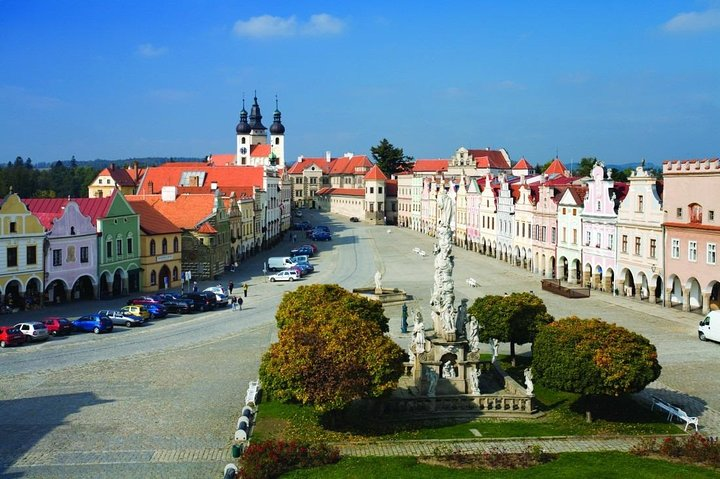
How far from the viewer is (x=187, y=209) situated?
7406 cm

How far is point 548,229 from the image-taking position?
230ft

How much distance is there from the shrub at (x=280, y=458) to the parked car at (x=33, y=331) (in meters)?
23.0

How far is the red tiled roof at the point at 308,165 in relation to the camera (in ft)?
632

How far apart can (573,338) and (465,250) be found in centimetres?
6852

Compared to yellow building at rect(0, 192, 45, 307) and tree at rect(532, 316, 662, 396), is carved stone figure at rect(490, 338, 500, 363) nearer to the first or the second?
tree at rect(532, 316, 662, 396)

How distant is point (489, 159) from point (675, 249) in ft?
309

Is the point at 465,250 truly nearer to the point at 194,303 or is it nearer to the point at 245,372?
the point at 194,303

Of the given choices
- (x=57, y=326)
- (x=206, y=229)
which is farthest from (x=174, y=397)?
(x=206, y=229)

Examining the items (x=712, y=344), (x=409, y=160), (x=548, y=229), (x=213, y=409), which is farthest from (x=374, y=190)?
(x=213, y=409)

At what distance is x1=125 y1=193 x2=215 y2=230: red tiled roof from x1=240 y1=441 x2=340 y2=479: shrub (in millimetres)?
50449

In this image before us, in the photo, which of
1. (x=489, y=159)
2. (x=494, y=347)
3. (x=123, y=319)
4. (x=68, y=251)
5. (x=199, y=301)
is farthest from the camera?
(x=489, y=159)

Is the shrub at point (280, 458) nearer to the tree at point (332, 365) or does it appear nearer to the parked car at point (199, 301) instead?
the tree at point (332, 365)

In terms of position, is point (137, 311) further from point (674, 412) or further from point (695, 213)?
point (695, 213)

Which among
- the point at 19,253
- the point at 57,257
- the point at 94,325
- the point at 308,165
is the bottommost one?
the point at 94,325
